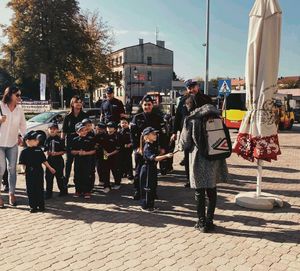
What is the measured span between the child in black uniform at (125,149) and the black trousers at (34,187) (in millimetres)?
2300

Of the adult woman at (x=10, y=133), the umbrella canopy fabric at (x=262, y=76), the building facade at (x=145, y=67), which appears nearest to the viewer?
the umbrella canopy fabric at (x=262, y=76)

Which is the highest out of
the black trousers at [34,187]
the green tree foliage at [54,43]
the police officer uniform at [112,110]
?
the green tree foliage at [54,43]

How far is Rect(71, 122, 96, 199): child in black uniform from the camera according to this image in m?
6.67

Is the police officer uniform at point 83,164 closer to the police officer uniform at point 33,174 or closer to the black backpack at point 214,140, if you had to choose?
the police officer uniform at point 33,174

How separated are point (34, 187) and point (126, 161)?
2624 millimetres

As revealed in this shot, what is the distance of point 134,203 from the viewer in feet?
20.8

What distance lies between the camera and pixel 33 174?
5.93 metres

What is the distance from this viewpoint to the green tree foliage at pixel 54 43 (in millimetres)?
36719

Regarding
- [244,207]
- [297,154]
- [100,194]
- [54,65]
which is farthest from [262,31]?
[54,65]

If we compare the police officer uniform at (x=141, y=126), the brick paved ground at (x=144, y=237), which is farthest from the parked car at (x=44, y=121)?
the police officer uniform at (x=141, y=126)

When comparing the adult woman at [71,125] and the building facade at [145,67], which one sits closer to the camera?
the adult woman at [71,125]

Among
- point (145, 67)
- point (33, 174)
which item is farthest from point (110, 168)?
point (145, 67)

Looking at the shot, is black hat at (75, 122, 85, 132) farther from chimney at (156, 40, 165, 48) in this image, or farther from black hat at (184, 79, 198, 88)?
chimney at (156, 40, 165, 48)

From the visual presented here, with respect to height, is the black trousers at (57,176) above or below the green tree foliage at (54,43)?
below
